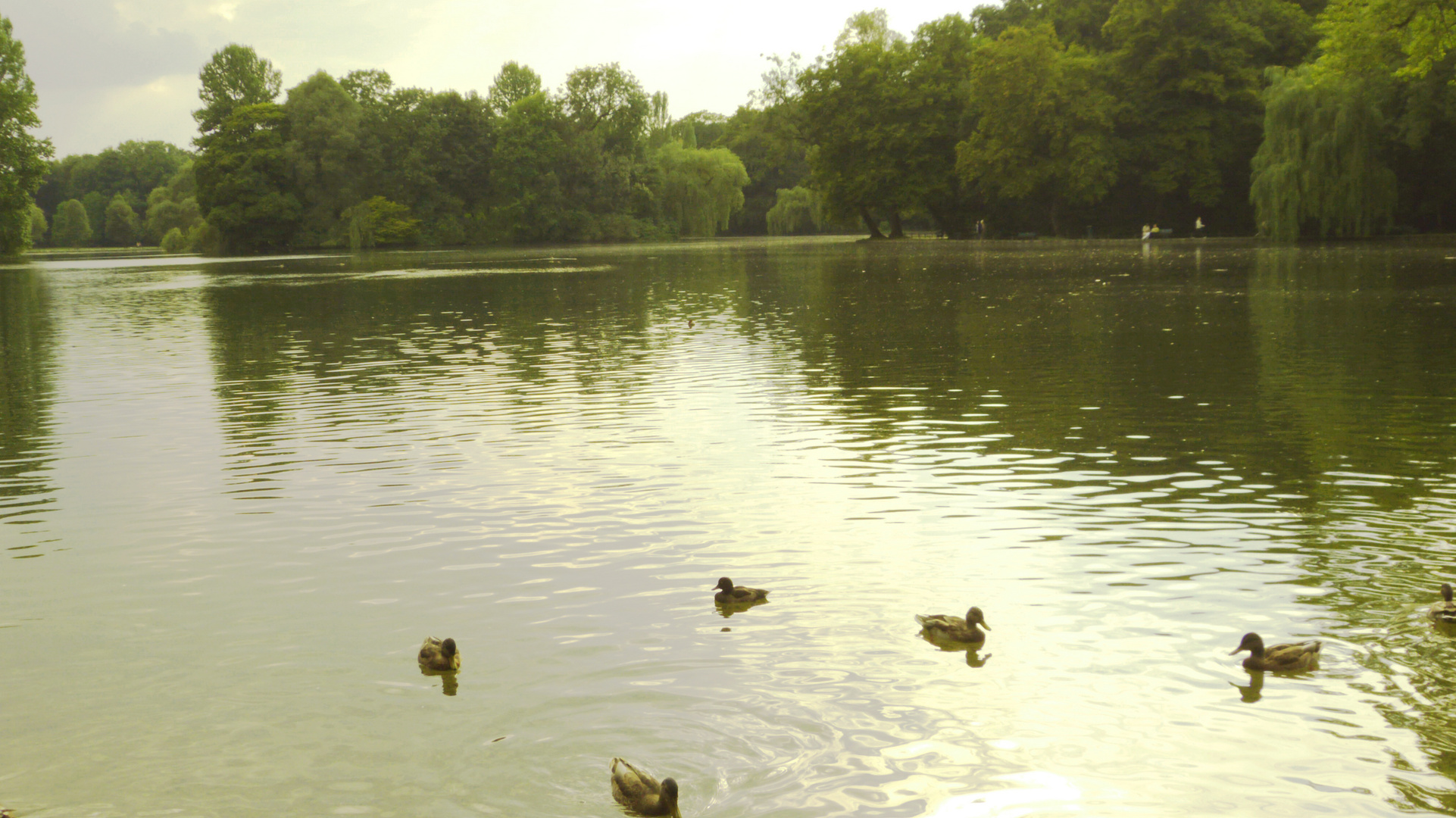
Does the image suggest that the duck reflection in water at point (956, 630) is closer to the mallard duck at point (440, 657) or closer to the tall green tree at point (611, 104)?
the mallard duck at point (440, 657)

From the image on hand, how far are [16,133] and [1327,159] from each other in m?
97.7

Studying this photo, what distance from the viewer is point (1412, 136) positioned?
53.4 meters

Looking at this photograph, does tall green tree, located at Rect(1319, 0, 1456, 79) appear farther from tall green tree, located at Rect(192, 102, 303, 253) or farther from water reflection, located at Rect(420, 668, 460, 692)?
tall green tree, located at Rect(192, 102, 303, 253)

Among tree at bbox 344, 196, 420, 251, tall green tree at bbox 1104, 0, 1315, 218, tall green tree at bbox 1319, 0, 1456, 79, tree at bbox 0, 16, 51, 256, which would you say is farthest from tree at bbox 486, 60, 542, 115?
tall green tree at bbox 1319, 0, 1456, 79

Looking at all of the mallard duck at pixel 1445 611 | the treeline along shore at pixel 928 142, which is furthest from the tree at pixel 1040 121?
the mallard duck at pixel 1445 611

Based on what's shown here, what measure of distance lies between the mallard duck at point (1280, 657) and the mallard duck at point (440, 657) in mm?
4932

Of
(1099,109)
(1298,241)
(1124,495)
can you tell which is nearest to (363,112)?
(1099,109)

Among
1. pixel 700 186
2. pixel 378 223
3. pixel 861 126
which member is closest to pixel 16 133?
pixel 378 223

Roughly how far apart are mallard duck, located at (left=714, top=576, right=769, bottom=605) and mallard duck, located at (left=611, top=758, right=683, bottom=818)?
2519 mm

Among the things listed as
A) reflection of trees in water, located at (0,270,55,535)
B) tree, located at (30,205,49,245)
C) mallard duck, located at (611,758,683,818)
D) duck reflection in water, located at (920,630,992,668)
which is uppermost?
tree, located at (30,205,49,245)

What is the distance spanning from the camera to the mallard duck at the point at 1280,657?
6734 millimetres

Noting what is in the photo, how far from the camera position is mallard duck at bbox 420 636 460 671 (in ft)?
23.4

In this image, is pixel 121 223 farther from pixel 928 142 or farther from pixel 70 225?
pixel 928 142

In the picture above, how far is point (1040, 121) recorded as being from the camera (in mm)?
77750
